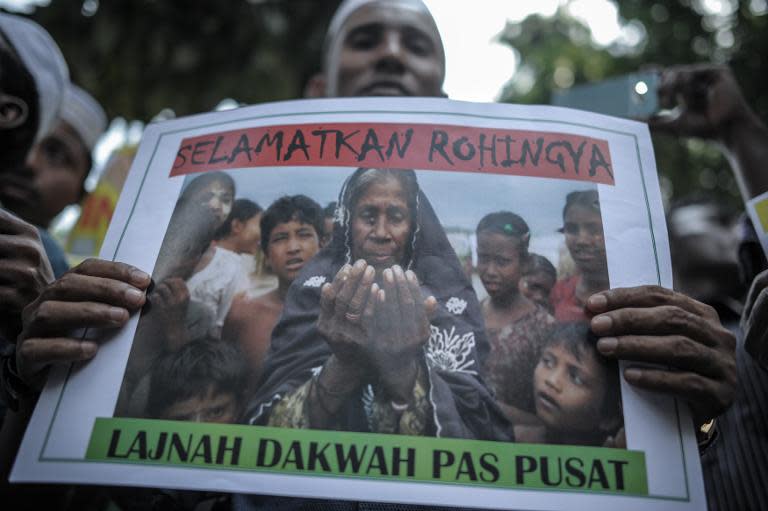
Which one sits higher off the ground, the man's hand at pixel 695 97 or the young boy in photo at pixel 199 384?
the man's hand at pixel 695 97

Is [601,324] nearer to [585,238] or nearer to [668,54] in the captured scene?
[585,238]

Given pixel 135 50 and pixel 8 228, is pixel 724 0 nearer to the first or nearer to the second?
pixel 135 50

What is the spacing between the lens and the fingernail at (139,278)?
736 millimetres

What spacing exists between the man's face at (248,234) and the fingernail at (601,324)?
1.41 ft

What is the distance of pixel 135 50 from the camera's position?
7.73 feet

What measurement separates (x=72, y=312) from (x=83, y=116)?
1406mm

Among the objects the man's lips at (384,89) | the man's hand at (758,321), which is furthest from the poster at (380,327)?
the man's lips at (384,89)

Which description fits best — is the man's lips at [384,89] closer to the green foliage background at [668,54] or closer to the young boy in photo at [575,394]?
the young boy in photo at [575,394]

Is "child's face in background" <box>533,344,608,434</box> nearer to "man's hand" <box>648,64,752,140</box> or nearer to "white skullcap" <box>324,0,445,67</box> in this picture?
"man's hand" <box>648,64,752,140</box>

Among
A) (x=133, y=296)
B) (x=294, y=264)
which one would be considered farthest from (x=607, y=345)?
(x=133, y=296)

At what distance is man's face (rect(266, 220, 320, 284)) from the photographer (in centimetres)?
77

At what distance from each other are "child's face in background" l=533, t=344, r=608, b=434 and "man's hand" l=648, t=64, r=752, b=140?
0.69 m

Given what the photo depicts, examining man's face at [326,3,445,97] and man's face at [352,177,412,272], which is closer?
man's face at [352,177,412,272]

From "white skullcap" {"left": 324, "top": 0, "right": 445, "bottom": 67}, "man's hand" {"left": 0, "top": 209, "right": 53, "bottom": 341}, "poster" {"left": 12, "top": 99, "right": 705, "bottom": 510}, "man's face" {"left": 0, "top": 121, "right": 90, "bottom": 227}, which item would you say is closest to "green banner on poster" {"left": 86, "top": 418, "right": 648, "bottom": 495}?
"poster" {"left": 12, "top": 99, "right": 705, "bottom": 510}
